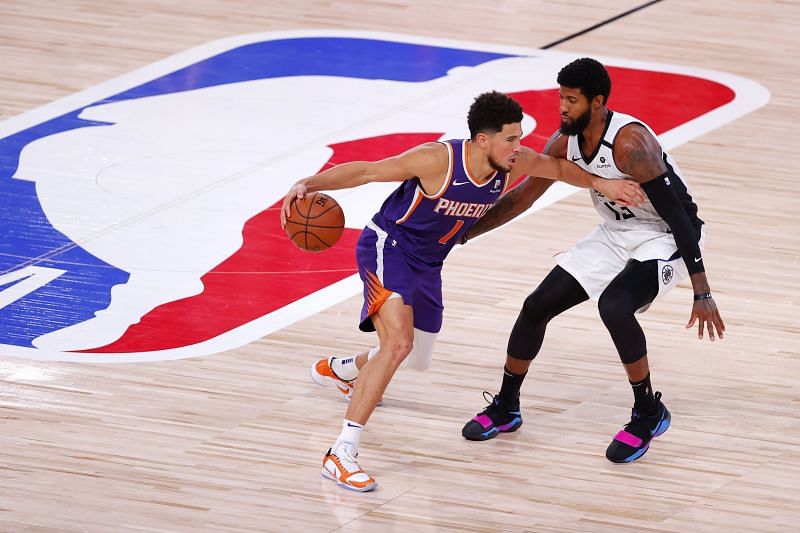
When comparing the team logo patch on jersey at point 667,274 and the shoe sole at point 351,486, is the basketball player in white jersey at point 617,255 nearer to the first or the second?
the team logo patch on jersey at point 667,274

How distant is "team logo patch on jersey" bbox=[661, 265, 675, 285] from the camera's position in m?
5.97

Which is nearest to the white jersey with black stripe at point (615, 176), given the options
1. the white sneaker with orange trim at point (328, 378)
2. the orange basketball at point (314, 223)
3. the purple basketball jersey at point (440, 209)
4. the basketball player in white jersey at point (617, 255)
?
the basketball player in white jersey at point (617, 255)

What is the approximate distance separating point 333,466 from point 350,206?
3.59 meters

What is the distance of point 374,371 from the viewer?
5.83 m

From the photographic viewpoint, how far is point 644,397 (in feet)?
20.1

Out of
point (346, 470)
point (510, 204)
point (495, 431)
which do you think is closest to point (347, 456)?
point (346, 470)

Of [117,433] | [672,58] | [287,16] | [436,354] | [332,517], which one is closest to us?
[332,517]

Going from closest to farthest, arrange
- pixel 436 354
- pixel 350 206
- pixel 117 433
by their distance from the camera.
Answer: pixel 117 433 < pixel 436 354 < pixel 350 206

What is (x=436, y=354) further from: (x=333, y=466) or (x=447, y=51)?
(x=447, y=51)

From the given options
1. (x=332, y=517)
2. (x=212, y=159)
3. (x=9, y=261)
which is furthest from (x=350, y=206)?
(x=332, y=517)

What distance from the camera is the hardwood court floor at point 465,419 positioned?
5578 mm

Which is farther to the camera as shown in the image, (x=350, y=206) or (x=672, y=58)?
(x=672, y=58)

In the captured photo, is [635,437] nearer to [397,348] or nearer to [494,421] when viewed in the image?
[494,421]

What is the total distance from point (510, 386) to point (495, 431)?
0.69 ft
